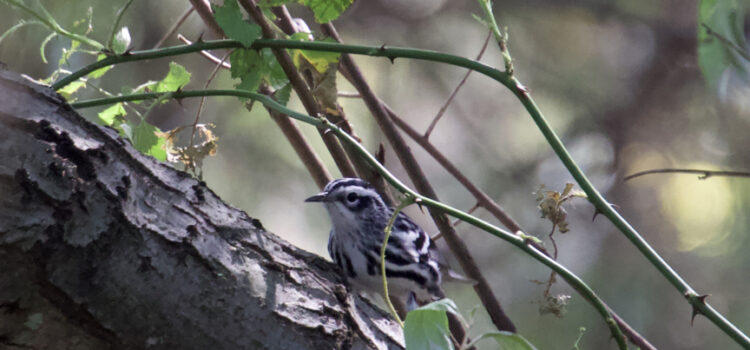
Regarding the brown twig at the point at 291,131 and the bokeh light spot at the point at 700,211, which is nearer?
the brown twig at the point at 291,131

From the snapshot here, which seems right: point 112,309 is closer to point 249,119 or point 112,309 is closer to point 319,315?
point 319,315

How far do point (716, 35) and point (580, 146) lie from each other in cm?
220

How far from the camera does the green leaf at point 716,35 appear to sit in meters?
1.41

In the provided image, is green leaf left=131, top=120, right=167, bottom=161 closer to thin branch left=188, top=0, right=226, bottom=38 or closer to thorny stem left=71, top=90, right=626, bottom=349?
thorny stem left=71, top=90, right=626, bottom=349

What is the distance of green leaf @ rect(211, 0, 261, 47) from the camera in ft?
3.88

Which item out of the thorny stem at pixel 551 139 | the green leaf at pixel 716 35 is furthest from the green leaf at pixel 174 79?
the green leaf at pixel 716 35

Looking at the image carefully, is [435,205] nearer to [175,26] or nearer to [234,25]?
[234,25]

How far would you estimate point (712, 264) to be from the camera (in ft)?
11.8

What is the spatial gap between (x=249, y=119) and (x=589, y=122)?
169 cm

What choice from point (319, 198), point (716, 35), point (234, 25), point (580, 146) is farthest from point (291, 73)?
point (580, 146)

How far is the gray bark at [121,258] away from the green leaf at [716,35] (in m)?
0.92

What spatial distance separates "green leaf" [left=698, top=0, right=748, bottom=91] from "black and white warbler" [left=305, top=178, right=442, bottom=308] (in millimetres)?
774

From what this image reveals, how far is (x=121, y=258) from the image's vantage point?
98 cm

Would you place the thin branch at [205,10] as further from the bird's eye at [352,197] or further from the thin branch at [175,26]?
the bird's eye at [352,197]
